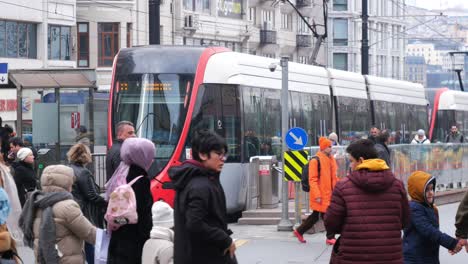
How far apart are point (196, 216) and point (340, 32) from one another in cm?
9603

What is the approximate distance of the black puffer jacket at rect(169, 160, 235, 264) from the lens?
8.41 metres

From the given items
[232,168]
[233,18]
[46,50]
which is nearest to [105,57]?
[46,50]

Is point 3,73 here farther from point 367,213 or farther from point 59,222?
point 367,213

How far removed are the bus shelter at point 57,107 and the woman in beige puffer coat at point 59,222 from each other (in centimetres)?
1758

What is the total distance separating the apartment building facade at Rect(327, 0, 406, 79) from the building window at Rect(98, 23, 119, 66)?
40384 millimetres

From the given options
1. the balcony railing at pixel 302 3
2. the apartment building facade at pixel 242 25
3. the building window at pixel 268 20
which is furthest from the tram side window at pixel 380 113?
the balcony railing at pixel 302 3

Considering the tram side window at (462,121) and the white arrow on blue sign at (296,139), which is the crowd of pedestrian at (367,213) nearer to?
the white arrow on blue sign at (296,139)

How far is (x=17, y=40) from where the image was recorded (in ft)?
171

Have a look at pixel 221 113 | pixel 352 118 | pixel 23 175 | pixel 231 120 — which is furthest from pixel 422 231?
pixel 352 118

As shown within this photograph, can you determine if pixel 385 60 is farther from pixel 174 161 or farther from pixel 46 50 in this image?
pixel 174 161

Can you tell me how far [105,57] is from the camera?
60844mm

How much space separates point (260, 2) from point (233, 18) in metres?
4.60

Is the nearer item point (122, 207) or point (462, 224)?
point (122, 207)

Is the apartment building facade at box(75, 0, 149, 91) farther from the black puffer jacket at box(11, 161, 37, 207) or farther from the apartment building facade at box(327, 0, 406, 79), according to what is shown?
the black puffer jacket at box(11, 161, 37, 207)
